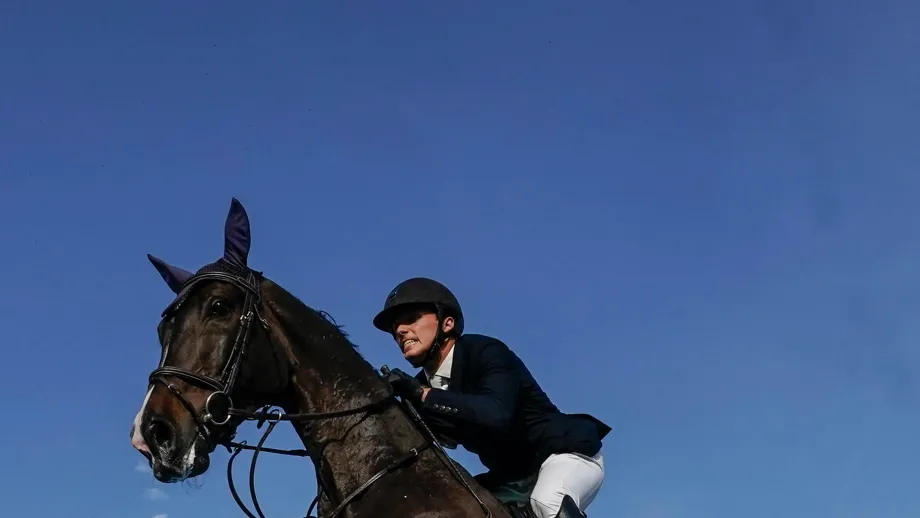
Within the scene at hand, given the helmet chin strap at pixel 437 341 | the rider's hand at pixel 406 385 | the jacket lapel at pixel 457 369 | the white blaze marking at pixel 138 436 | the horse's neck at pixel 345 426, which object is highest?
the helmet chin strap at pixel 437 341

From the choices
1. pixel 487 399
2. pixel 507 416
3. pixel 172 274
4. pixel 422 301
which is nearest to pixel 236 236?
pixel 172 274

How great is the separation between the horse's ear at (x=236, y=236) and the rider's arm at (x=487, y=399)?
1.79 metres

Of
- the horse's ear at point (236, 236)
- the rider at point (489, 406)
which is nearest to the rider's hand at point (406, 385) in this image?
the rider at point (489, 406)

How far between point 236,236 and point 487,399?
7.54ft

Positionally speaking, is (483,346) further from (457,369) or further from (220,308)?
(220,308)

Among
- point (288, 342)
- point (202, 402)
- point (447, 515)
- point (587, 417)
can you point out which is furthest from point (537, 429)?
point (202, 402)

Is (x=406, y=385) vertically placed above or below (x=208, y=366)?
above

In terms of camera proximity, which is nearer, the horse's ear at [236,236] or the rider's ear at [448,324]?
the horse's ear at [236,236]

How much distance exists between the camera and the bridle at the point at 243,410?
6.94 metres

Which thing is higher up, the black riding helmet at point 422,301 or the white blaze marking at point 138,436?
the black riding helmet at point 422,301

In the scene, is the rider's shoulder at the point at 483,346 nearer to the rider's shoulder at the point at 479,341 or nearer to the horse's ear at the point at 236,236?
the rider's shoulder at the point at 479,341

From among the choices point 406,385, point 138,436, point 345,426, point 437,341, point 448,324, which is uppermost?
point 448,324

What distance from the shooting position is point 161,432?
6758mm

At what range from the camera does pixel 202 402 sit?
693 cm
